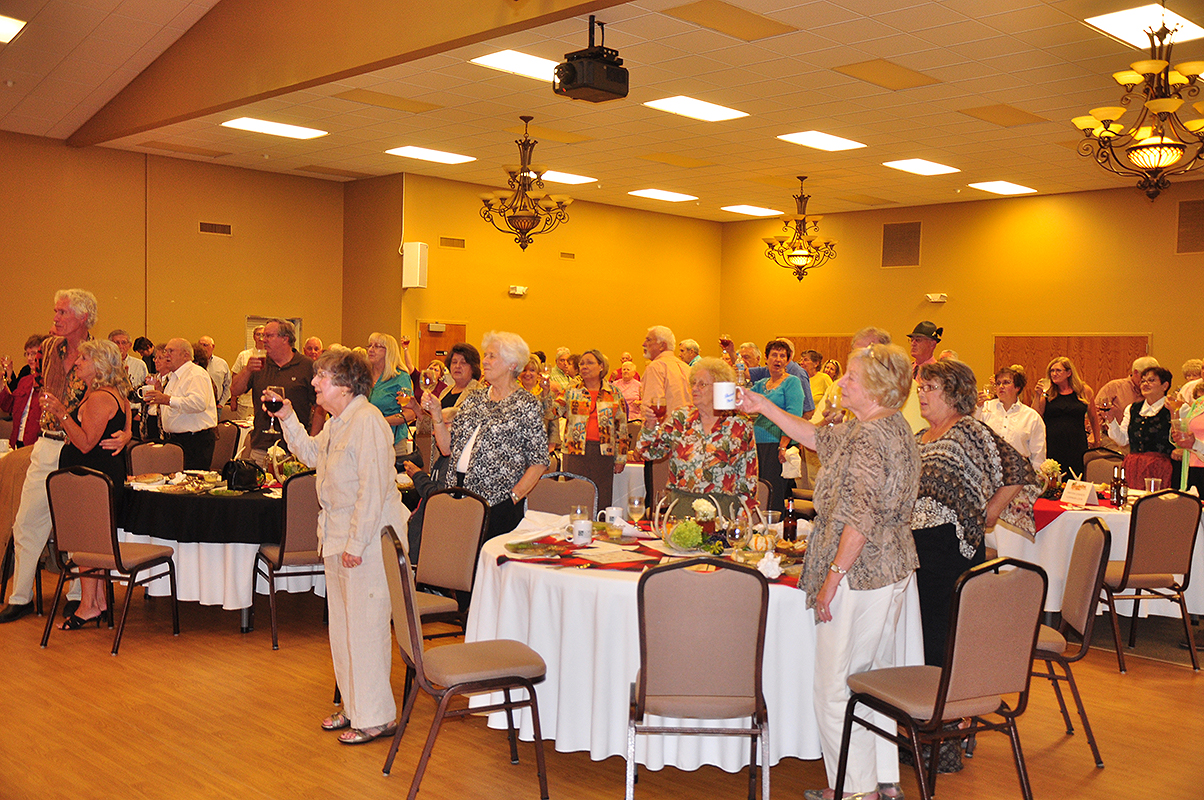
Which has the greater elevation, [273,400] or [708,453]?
[273,400]

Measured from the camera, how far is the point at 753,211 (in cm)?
1641

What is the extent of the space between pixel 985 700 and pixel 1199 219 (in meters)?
11.7

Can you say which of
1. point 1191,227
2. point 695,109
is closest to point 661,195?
point 695,109

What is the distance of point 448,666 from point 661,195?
1204cm

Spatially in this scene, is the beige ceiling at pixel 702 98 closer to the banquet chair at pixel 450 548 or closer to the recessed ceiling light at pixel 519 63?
the recessed ceiling light at pixel 519 63

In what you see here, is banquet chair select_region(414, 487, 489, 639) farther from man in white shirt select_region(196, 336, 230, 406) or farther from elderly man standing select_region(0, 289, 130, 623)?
man in white shirt select_region(196, 336, 230, 406)

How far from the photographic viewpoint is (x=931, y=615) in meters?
4.13

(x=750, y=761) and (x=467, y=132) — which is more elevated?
(x=467, y=132)

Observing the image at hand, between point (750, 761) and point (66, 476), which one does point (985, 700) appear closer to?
point (750, 761)

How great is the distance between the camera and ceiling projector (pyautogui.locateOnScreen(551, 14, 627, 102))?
6.91m

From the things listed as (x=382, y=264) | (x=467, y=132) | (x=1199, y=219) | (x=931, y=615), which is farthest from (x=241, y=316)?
(x=1199, y=219)

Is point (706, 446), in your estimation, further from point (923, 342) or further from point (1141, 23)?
point (1141, 23)

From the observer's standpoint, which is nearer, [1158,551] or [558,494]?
[558,494]

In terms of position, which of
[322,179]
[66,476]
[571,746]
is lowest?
[571,746]
